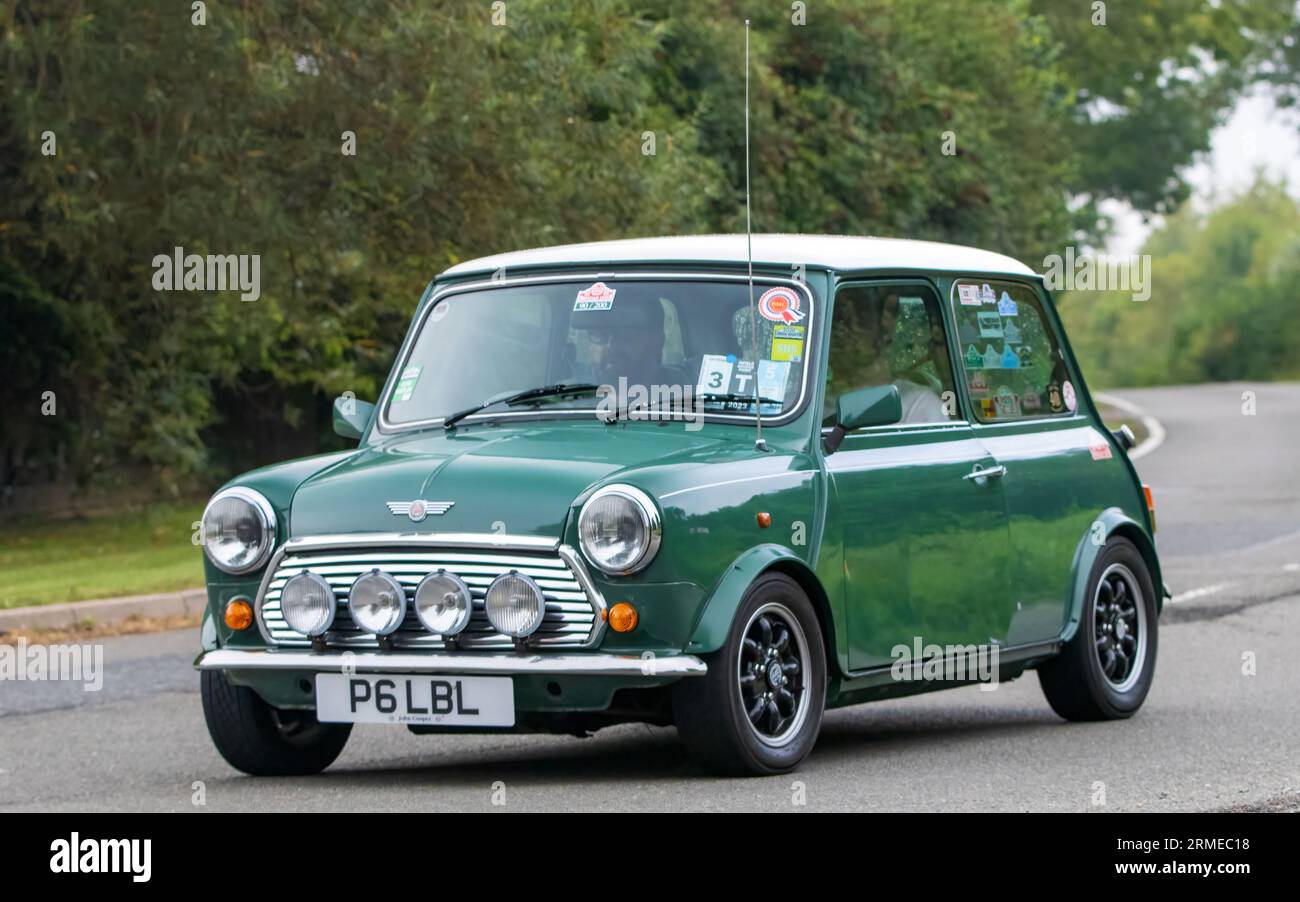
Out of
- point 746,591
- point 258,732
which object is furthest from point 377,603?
point 746,591

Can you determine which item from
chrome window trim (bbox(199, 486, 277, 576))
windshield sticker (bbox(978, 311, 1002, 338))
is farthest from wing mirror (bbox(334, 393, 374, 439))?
windshield sticker (bbox(978, 311, 1002, 338))

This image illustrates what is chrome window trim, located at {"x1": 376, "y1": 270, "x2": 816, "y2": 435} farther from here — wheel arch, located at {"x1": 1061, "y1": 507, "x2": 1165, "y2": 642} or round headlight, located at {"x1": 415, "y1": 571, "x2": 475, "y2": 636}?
wheel arch, located at {"x1": 1061, "y1": 507, "x2": 1165, "y2": 642}

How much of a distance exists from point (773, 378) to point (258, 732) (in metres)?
2.12

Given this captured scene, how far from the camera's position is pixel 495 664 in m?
7.06

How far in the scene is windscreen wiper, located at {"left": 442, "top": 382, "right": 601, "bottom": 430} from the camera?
8117mm

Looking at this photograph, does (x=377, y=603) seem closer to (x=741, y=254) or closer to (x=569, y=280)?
(x=569, y=280)

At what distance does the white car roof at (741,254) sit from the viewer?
827 centimetres

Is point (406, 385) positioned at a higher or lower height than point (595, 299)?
lower

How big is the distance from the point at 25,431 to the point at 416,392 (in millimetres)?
15839

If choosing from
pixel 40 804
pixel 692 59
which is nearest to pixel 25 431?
pixel 692 59

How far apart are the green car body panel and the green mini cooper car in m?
0.01

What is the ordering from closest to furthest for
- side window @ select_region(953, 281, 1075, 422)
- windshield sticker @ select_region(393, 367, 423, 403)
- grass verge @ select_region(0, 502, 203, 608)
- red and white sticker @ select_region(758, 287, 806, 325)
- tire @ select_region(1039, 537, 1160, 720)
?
1. red and white sticker @ select_region(758, 287, 806, 325)
2. windshield sticker @ select_region(393, 367, 423, 403)
3. side window @ select_region(953, 281, 1075, 422)
4. tire @ select_region(1039, 537, 1160, 720)
5. grass verge @ select_region(0, 502, 203, 608)

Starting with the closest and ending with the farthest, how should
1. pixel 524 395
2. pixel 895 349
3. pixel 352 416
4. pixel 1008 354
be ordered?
pixel 524 395, pixel 895 349, pixel 352 416, pixel 1008 354

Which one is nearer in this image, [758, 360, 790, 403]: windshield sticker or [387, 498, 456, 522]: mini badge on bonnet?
[387, 498, 456, 522]: mini badge on bonnet
